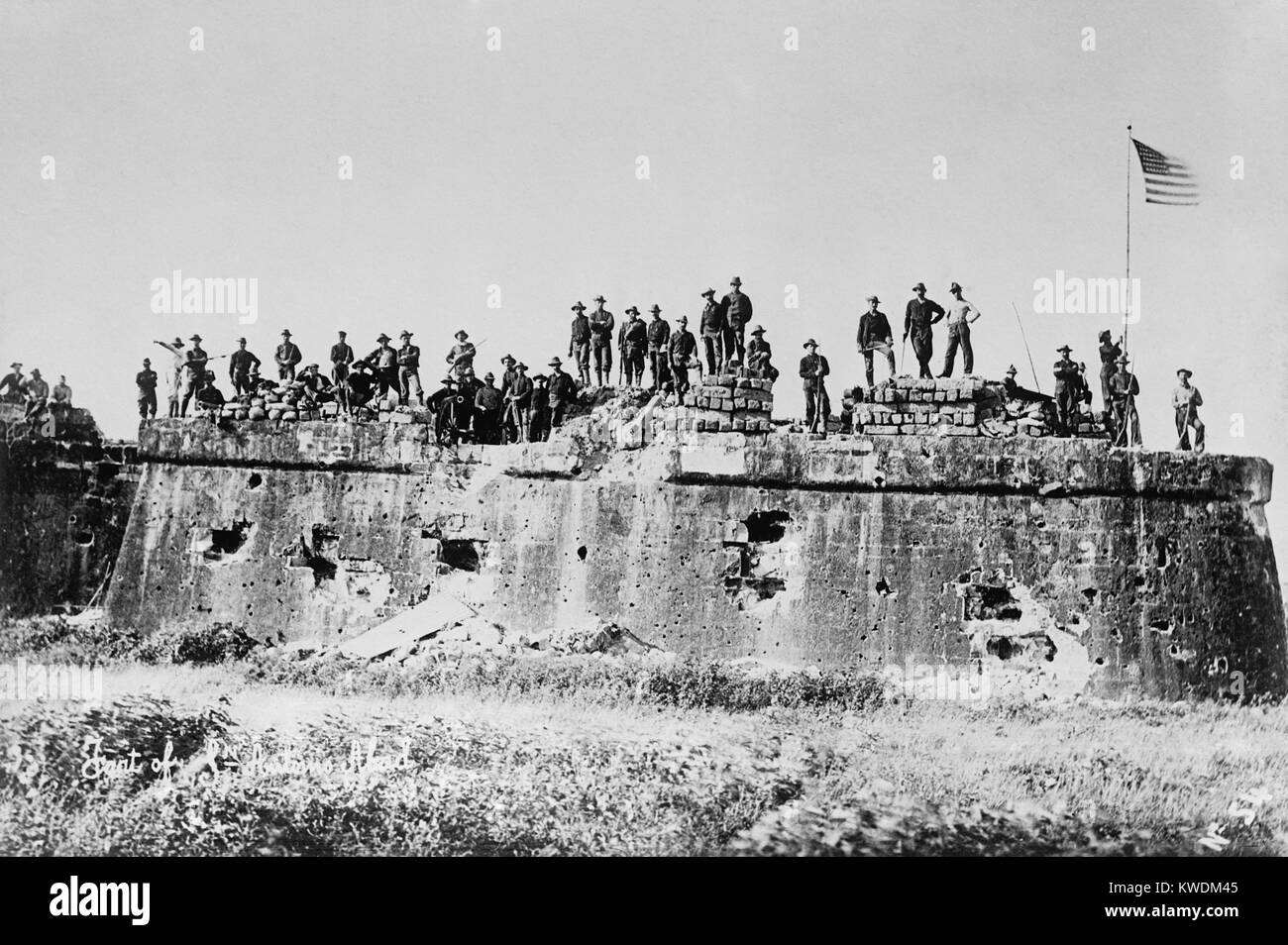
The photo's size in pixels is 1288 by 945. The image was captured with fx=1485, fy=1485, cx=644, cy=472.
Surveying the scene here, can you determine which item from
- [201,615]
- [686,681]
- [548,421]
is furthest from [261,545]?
[686,681]

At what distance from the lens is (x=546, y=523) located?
1573 cm

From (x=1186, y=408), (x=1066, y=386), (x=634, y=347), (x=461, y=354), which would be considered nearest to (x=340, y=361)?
(x=461, y=354)

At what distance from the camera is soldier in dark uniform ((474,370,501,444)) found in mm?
16672

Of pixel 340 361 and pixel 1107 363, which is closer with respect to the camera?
pixel 1107 363

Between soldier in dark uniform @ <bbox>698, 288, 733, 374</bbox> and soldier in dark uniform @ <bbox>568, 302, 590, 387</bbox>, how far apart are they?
63.0 inches

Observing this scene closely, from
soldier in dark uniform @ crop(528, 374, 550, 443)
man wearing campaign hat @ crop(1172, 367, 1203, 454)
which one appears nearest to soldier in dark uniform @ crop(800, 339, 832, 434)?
soldier in dark uniform @ crop(528, 374, 550, 443)

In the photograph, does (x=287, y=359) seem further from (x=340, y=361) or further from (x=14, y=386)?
(x=14, y=386)

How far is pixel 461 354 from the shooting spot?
16.7 m

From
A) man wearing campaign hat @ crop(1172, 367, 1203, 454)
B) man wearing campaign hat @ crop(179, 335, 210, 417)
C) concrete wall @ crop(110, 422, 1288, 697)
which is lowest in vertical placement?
concrete wall @ crop(110, 422, 1288, 697)

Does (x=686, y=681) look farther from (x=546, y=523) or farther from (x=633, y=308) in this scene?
(x=633, y=308)

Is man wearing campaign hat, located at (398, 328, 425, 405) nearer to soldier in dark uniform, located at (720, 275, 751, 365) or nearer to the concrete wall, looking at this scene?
the concrete wall

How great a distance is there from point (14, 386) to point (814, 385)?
9021 mm

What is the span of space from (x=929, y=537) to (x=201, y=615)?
25.6 ft

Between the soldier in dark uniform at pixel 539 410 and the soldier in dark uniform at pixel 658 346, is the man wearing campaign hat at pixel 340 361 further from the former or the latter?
the soldier in dark uniform at pixel 658 346
